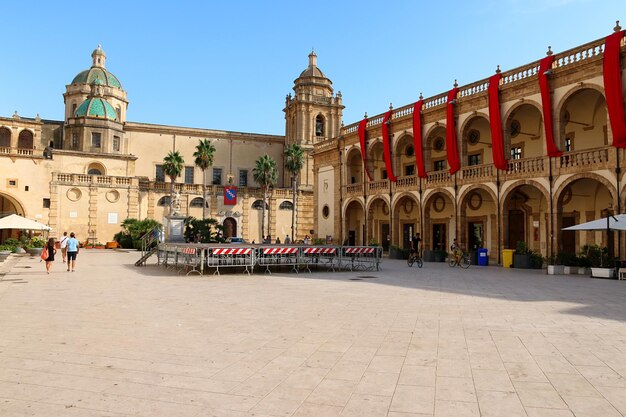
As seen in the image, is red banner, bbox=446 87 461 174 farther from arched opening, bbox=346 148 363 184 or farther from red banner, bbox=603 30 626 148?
arched opening, bbox=346 148 363 184

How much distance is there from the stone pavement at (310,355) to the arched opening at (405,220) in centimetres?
2131

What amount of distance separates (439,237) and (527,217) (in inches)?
286

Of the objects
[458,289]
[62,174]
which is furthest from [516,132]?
[62,174]

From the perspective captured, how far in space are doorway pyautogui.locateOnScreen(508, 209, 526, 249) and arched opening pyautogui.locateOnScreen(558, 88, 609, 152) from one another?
4.74 meters

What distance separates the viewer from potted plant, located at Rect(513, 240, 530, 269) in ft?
77.4

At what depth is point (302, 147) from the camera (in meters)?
58.7

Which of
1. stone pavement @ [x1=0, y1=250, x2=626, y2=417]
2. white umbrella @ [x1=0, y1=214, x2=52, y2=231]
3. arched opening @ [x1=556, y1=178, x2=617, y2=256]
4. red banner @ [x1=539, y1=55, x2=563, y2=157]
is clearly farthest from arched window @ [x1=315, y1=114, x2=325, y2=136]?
stone pavement @ [x1=0, y1=250, x2=626, y2=417]

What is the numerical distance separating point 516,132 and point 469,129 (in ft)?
10.7

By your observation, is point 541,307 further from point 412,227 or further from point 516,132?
point 412,227

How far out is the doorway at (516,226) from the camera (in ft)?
91.5

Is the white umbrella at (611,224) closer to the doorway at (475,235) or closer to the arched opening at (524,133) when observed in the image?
the arched opening at (524,133)

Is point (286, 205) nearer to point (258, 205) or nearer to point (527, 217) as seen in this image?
point (258, 205)

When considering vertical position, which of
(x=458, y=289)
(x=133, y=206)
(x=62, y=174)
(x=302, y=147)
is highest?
(x=302, y=147)

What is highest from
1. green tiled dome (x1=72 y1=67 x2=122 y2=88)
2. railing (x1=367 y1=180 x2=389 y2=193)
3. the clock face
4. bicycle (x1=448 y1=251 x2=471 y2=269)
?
green tiled dome (x1=72 y1=67 x2=122 y2=88)
